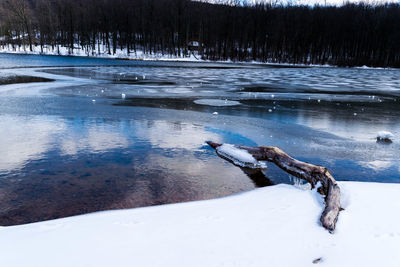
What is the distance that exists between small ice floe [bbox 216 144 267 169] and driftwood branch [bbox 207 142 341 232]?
0.33 feet

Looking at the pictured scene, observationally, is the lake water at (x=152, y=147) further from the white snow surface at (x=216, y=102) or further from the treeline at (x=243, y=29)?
the treeline at (x=243, y=29)

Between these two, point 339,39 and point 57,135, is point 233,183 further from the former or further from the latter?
point 339,39

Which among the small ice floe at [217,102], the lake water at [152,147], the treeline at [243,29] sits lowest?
the lake water at [152,147]

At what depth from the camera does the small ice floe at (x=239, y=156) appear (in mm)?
5723

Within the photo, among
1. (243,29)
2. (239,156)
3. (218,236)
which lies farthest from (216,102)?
(243,29)

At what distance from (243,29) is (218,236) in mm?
76937

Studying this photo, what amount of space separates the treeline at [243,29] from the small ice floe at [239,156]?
60434mm

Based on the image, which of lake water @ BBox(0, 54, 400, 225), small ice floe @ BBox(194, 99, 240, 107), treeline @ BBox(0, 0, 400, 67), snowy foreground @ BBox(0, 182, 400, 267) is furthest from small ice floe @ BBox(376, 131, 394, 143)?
treeline @ BBox(0, 0, 400, 67)

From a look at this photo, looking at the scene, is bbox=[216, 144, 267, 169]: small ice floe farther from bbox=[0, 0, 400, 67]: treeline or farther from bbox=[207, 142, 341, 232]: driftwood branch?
bbox=[0, 0, 400, 67]: treeline

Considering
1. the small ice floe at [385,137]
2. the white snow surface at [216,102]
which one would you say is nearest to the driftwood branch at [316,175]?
the small ice floe at [385,137]

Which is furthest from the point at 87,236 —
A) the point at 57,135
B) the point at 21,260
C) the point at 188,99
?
the point at 188,99

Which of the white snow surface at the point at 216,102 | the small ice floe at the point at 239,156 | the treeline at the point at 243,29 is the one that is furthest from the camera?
the treeline at the point at 243,29

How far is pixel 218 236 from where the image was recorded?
10.1 ft

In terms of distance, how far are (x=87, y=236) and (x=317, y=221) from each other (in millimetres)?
2571
